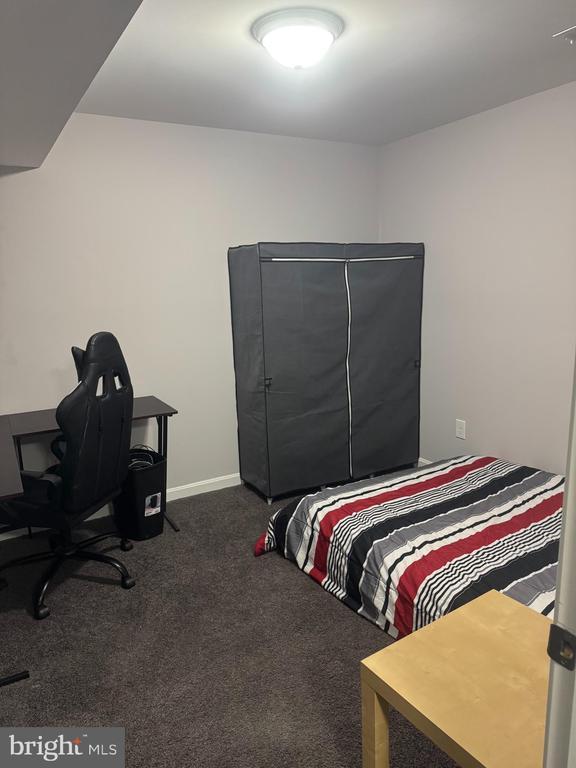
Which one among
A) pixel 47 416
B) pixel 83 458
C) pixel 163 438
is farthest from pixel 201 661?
pixel 47 416

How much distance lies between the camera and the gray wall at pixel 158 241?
10.5ft

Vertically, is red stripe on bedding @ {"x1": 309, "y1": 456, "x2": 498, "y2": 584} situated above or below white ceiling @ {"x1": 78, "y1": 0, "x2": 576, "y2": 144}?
below

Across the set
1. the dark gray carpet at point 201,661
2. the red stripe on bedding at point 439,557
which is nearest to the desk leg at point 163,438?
the dark gray carpet at point 201,661

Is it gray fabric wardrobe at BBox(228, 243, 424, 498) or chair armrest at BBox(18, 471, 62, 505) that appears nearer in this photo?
chair armrest at BBox(18, 471, 62, 505)

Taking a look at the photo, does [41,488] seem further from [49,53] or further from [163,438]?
[49,53]

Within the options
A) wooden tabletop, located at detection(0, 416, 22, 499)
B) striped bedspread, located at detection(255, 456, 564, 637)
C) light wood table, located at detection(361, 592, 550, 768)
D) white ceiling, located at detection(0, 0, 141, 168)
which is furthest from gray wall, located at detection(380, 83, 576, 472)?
wooden tabletop, located at detection(0, 416, 22, 499)

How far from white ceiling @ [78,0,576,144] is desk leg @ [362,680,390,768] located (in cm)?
222

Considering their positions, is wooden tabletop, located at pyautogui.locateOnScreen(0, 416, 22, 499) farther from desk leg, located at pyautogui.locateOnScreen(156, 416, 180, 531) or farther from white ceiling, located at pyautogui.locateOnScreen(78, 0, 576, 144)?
white ceiling, located at pyautogui.locateOnScreen(78, 0, 576, 144)

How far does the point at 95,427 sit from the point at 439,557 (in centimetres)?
162

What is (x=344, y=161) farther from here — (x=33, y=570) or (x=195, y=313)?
(x=33, y=570)

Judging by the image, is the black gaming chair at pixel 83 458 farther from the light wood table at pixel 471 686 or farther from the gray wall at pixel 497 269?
the gray wall at pixel 497 269

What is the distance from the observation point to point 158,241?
3.55 m

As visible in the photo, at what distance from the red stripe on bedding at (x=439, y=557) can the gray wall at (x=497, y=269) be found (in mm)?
770

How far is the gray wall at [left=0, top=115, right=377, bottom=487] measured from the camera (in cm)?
321
